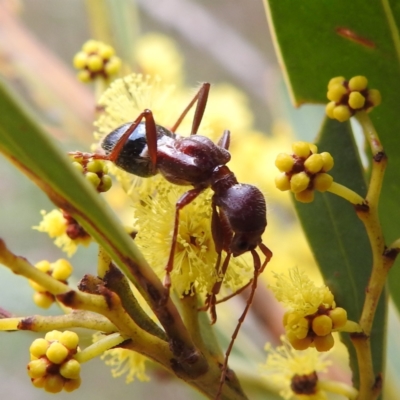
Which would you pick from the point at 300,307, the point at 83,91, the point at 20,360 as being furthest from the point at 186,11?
the point at 300,307

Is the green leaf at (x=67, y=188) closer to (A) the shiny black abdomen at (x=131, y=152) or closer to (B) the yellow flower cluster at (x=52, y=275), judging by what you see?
(B) the yellow flower cluster at (x=52, y=275)

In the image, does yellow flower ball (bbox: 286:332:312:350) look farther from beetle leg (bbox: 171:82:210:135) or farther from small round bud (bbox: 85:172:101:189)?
beetle leg (bbox: 171:82:210:135)

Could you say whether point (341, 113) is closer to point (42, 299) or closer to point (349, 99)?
point (349, 99)

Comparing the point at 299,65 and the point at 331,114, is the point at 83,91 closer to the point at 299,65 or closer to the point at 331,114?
the point at 299,65

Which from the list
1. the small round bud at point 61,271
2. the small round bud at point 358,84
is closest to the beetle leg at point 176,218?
the small round bud at point 61,271

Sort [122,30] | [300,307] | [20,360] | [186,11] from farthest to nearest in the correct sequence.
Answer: [186,11] → [20,360] → [122,30] → [300,307]

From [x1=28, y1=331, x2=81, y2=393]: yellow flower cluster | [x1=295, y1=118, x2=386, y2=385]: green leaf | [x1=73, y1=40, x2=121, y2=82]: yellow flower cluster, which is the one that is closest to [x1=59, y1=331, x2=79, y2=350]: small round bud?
[x1=28, y1=331, x2=81, y2=393]: yellow flower cluster
